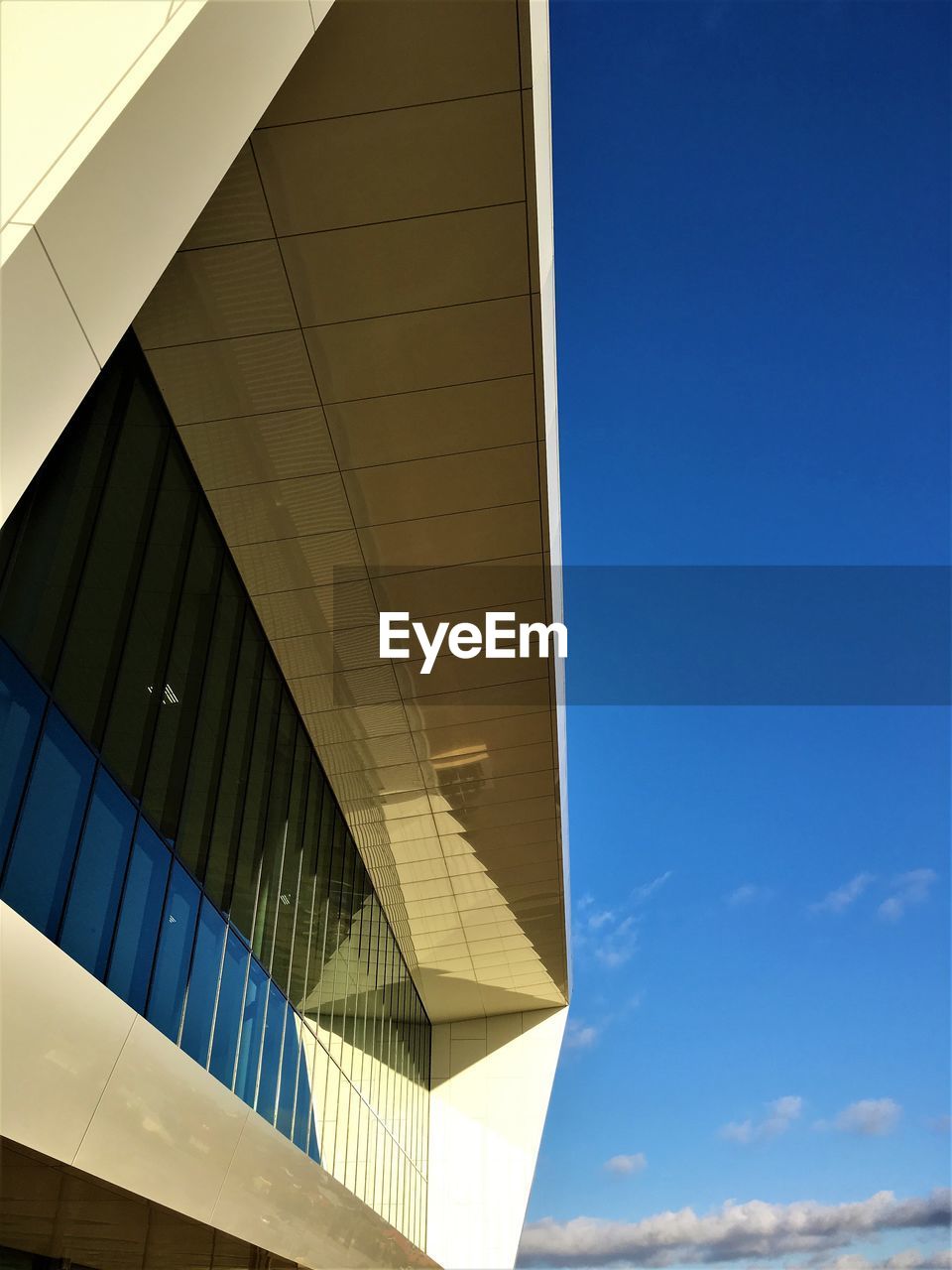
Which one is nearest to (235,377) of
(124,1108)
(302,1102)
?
(124,1108)

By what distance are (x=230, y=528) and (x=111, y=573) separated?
2.71 metres

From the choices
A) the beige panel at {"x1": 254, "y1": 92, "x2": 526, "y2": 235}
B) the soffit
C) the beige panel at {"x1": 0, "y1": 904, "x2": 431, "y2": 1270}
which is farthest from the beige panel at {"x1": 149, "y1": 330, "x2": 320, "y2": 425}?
the beige panel at {"x1": 0, "y1": 904, "x2": 431, "y2": 1270}

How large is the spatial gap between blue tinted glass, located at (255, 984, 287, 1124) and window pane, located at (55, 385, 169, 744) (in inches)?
218

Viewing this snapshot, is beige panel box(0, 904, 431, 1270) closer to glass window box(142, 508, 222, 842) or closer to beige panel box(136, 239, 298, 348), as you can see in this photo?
glass window box(142, 508, 222, 842)

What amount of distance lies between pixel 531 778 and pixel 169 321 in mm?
9900

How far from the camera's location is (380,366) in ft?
31.0

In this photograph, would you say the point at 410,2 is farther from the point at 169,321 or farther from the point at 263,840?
the point at 263,840

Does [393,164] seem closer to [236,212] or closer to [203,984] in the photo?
[236,212]

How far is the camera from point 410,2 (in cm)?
695

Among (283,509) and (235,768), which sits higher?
(283,509)

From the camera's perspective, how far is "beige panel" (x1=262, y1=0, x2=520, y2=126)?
700 cm

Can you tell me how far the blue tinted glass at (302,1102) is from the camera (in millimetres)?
13398

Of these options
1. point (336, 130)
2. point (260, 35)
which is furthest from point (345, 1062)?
point (260, 35)

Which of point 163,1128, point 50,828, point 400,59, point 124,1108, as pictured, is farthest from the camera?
point 163,1128
